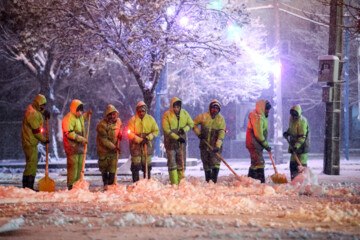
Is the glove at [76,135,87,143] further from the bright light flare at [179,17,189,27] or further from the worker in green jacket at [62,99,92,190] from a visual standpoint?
the bright light flare at [179,17,189,27]

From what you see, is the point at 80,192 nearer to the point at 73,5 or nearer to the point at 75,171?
the point at 75,171

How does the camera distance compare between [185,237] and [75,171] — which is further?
[75,171]

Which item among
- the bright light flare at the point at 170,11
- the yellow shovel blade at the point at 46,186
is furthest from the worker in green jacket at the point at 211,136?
the bright light flare at the point at 170,11

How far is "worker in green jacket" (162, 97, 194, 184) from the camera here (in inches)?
435

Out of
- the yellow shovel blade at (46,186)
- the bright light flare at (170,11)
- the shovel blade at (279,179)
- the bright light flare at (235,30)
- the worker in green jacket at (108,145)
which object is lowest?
the yellow shovel blade at (46,186)

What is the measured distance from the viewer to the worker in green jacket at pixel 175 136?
11.0 m

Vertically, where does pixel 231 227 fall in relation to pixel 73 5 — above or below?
below

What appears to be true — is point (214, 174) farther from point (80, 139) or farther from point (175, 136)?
point (80, 139)

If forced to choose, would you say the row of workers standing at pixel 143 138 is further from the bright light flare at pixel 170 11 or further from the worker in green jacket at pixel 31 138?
the bright light flare at pixel 170 11

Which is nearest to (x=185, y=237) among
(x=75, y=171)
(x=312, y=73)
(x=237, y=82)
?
(x=75, y=171)

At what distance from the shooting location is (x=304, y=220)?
6.65m

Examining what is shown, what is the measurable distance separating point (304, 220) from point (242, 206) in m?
1.14

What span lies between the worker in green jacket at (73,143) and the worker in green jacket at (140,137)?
43.0 inches

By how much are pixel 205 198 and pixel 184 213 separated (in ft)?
3.99
